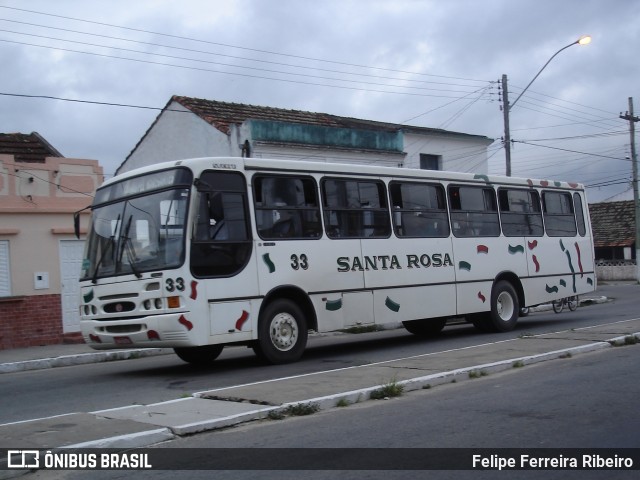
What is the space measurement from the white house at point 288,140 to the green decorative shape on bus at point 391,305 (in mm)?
10950

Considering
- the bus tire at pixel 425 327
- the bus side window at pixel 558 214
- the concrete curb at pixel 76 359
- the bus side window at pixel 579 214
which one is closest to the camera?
the concrete curb at pixel 76 359

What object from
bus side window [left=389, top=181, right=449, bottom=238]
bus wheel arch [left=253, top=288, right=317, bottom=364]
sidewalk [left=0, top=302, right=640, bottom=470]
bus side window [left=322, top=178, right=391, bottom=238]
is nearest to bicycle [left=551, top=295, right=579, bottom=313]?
bus side window [left=389, top=181, right=449, bottom=238]

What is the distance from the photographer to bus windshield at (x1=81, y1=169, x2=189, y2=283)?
34.1ft

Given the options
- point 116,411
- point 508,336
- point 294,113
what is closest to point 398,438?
point 116,411

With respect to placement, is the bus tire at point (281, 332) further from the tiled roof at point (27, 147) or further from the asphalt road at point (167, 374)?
the tiled roof at point (27, 147)

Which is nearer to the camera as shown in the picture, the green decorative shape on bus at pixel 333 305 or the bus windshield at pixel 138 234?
the bus windshield at pixel 138 234

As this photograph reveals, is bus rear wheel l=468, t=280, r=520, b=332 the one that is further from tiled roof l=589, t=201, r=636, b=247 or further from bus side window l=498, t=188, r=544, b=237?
tiled roof l=589, t=201, r=636, b=247

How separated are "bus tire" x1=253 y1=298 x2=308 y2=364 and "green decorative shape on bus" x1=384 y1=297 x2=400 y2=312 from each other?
6.28ft

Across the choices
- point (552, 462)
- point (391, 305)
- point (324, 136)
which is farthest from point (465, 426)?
point (324, 136)

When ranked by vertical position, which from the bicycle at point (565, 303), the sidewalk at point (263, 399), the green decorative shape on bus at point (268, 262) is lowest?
the sidewalk at point (263, 399)

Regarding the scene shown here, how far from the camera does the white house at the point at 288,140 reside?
77.5 feet

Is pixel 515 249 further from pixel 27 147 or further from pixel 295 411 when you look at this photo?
pixel 27 147

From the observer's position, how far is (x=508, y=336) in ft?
48.4

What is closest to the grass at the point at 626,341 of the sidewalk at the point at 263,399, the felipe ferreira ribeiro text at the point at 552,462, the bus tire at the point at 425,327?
the sidewalk at the point at 263,399
